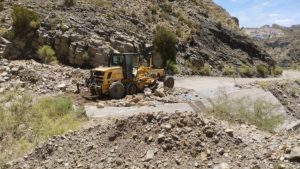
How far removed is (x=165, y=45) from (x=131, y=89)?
43.7 ft

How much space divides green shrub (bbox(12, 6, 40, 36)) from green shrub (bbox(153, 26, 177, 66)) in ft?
32.2

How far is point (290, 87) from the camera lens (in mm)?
31469

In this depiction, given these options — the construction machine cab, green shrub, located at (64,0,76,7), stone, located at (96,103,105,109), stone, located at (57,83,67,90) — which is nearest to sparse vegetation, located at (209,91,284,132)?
stone, located at (96,103,105,109)

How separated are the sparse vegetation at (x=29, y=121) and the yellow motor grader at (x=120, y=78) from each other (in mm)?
4299

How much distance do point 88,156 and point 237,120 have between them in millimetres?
4137

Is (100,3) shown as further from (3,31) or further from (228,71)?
(228,71)

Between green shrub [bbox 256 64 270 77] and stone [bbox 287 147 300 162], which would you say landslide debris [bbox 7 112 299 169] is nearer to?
stone [bbox 287 147 300 162]

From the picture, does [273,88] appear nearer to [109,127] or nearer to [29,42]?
→ [29,42]

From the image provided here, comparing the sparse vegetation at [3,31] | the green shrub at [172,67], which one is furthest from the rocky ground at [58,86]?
the green shrub at [172,67]

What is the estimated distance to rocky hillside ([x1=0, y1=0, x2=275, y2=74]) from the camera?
28109 millimetres

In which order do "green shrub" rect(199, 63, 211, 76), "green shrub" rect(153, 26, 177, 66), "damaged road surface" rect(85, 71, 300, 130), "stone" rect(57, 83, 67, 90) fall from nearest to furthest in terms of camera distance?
1. "damaged road surface" rect(85, 71, 300, 130)
2. "stone" rect(57, 83, 67, 90)
3. "green shrub" rect(153, 26, 177, 66)
4. "green shrub" rect(199, 63, 211, 76)

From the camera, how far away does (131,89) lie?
21.2 metres

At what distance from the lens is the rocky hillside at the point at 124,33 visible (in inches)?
1107

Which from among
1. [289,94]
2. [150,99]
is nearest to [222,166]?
[150,99]
